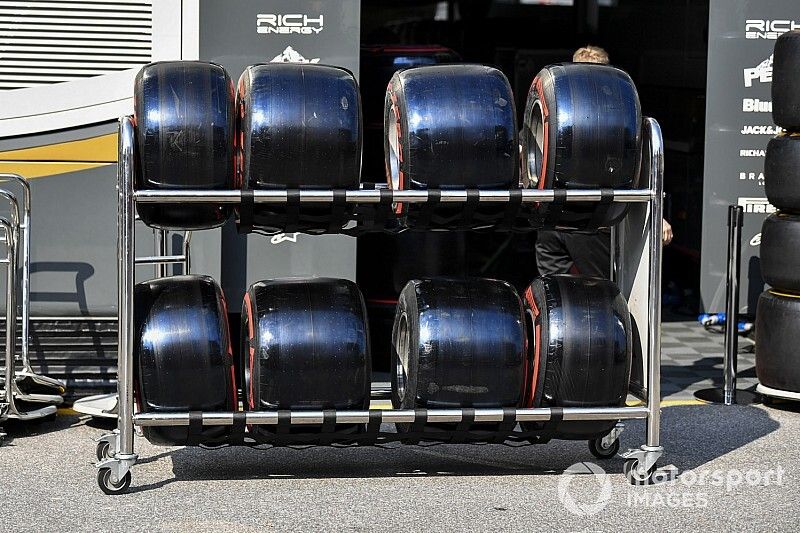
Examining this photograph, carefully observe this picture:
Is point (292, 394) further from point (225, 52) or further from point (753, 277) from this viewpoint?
point (753, 277)

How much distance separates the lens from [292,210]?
5.54m

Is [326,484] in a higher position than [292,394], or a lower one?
lower

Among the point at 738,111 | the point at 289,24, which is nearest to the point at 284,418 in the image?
the point at 289,24

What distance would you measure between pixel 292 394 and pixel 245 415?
0.23 meters

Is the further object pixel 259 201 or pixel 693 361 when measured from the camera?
pixel 693 361

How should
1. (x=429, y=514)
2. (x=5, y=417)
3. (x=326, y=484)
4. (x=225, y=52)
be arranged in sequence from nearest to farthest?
(x=429, y=514)
(x=326, y=484)
(x=5, y=417)
(x=225, y=52)

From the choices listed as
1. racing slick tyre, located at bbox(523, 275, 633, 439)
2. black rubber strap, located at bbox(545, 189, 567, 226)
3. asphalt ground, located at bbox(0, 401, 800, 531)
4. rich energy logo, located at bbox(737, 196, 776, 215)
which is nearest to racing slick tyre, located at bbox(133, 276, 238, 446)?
asphalt ground, located at bbox(0, 401, 800, 531)

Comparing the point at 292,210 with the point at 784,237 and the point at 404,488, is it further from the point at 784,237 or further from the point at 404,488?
the point at 784,237

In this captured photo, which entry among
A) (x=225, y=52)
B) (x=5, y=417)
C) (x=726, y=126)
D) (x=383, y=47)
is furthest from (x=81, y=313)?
(x=726, y=126)

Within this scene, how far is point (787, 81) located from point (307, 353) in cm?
339

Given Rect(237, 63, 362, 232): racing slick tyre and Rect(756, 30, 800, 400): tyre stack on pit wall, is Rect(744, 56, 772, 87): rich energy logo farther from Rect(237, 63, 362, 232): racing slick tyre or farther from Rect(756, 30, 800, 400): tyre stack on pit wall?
Rect(237, 63, 362, 232): racing slick tyre

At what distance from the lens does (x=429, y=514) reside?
5.33 metres

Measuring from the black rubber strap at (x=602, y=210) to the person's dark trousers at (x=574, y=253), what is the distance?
125 centimetres

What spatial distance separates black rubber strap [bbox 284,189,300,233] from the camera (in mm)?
5418
